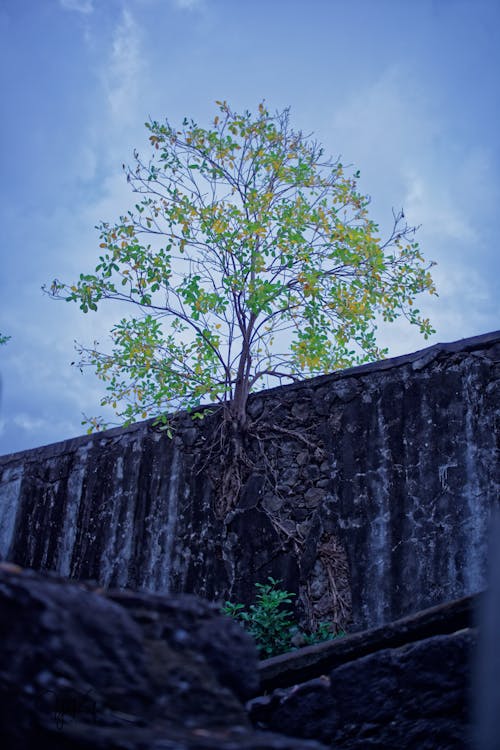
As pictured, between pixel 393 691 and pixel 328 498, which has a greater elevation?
pixel 328 498

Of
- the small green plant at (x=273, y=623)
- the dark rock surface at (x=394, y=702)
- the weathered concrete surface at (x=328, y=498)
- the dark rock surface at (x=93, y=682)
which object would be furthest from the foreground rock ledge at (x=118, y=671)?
the small green plant at (x=273, y=623)

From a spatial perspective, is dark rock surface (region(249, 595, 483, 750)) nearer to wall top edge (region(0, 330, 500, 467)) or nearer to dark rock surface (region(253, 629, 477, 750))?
dark rock surface (region(253, 629, 477, 750))

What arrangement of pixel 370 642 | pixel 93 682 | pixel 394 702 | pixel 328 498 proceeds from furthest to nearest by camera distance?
pixel 328 498, pixel 370 642, pixel 394 702, pixel 93 682

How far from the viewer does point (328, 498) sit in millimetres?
5723

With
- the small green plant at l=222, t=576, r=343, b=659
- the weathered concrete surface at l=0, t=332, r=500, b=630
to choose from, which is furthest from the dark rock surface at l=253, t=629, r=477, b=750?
the small green plant at l=222, t=576, r=343, b=659

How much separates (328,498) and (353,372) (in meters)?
1.03

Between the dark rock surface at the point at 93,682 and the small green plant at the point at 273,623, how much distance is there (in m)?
3.61

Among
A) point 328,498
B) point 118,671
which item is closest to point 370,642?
point 118,671

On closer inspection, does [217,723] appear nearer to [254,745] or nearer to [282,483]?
[254,745]

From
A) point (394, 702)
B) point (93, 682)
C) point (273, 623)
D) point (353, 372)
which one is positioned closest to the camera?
point (93, 682)

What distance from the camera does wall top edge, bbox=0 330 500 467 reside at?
Result: 530cm

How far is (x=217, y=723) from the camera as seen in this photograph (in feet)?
5.87

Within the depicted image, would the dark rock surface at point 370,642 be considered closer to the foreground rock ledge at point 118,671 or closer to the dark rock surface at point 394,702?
the dark rock surface at point 394,702

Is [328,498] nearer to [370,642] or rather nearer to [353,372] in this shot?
Answer: [353,372]
